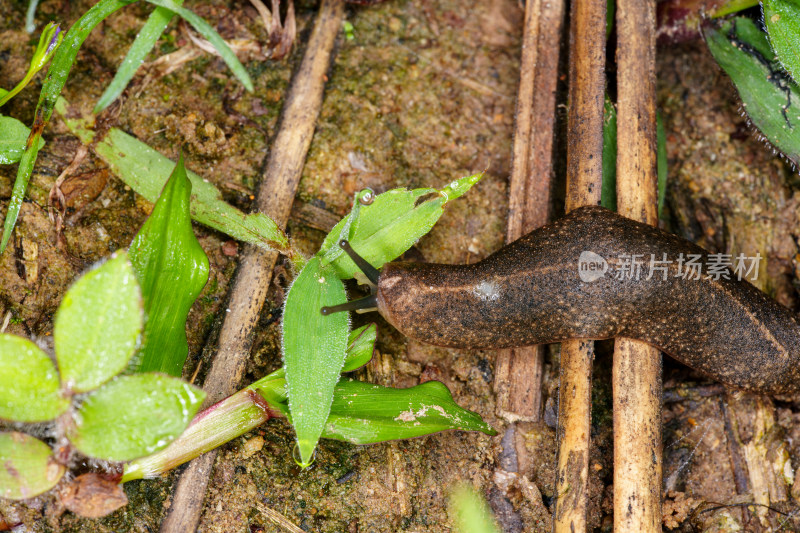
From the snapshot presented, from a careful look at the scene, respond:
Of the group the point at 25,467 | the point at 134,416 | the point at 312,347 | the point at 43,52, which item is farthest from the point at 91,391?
the point at 43,52

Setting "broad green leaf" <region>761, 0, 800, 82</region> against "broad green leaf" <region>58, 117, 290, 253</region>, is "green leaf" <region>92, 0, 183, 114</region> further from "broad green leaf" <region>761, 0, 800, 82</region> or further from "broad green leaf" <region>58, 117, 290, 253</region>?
"broad green leaf" <region>761, 0, 800, 82</region>

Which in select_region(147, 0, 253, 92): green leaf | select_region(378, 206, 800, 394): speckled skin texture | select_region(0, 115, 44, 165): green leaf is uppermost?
select_region(147, 0, 253, 92): green leaf

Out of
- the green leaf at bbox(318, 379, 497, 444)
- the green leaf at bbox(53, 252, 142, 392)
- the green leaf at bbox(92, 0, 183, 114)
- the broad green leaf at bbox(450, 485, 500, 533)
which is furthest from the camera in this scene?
the broad green leaf at bbox(450, 485, 500, 533)

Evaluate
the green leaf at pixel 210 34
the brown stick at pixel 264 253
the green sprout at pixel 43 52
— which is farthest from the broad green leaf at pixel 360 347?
the green sprout at pixel 43 52

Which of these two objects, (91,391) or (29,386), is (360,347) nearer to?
(91,391)

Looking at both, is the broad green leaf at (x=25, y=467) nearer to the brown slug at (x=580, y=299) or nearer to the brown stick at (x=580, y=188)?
the brown slug at (x=580, y=299)

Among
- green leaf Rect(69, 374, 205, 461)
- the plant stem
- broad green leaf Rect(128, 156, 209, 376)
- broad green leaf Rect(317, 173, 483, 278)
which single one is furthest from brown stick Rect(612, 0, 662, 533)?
broad green leaf Rect(128, 156, 209, 376)
